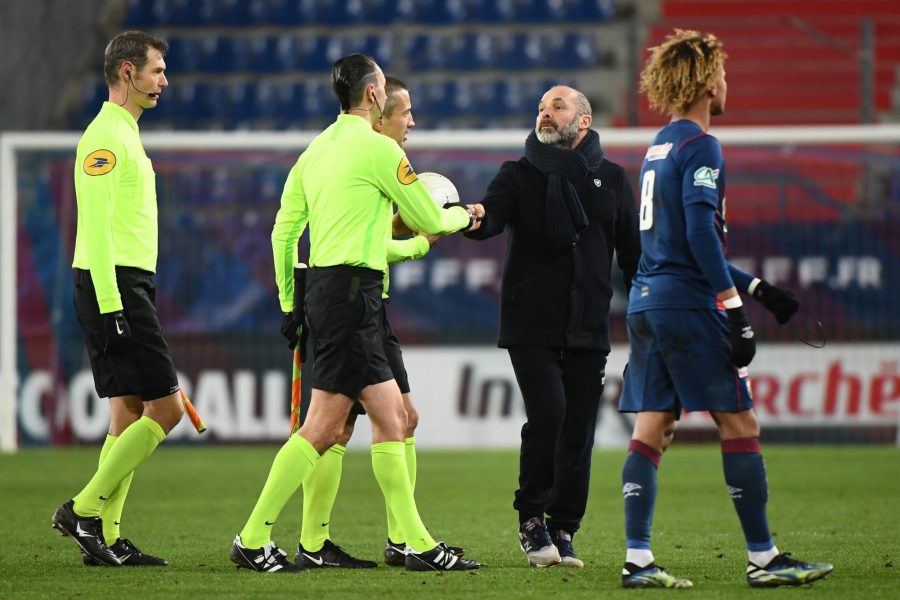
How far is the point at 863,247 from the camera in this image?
13125 mm

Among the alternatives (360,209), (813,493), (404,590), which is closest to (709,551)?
(404,590)

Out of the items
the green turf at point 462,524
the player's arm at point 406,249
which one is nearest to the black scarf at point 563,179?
the player's arm at point 406,249

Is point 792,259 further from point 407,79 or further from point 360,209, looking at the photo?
point 360,209

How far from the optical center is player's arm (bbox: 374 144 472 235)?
5.55 metres

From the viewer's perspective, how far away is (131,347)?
6000 millimetres

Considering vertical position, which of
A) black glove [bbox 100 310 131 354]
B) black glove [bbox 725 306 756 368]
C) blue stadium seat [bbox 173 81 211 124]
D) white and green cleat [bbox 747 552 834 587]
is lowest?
white and green cleat [bbox 747 552 834 587]

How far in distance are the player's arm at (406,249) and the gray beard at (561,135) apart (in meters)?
0.76

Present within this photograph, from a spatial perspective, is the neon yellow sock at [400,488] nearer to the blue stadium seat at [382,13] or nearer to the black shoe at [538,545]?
the black shoe at [538,545]

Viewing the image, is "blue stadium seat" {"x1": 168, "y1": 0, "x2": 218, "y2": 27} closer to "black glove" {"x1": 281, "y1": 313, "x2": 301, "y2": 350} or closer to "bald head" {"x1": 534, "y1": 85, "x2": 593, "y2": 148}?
"bald head" {"x1": 534, "y1": 85, "x2": 593, "y2": 148}

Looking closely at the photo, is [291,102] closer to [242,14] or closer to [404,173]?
[242,14]

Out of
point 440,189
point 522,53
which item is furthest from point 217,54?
point 440,189

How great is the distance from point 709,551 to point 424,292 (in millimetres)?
6946

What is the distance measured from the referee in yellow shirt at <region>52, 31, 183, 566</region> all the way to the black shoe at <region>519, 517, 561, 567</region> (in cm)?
150

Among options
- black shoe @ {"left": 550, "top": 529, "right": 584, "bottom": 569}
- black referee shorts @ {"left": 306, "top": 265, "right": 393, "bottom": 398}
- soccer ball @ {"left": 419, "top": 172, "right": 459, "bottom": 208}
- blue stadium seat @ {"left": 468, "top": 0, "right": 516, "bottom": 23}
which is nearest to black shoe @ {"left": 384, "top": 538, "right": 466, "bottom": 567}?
black shoe @ {"left": 550, "top": 529, "right": 584, "bottom": 569}
